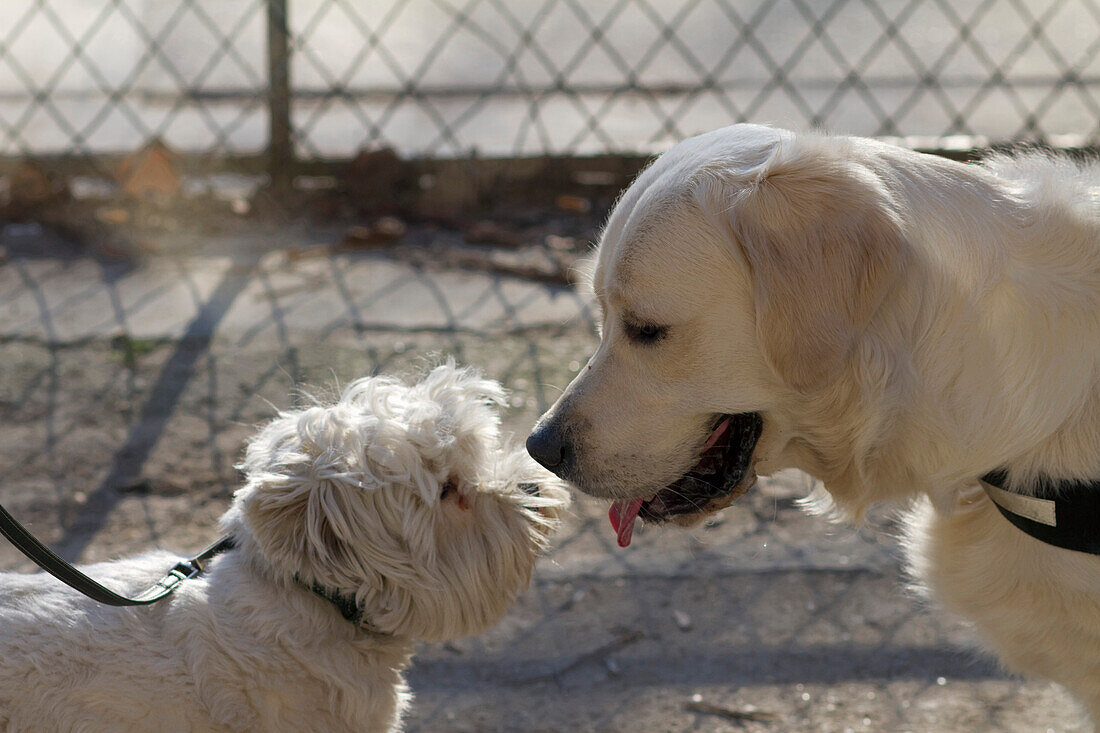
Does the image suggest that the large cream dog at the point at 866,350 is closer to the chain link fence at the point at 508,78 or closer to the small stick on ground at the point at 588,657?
the small stick on ground at the point at 588,657

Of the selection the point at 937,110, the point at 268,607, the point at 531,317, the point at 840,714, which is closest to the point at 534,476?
the point at 268,607

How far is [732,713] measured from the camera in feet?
9.84

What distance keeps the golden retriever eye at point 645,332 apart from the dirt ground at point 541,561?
785mm

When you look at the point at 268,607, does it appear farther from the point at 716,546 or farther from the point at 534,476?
the point at 716,546

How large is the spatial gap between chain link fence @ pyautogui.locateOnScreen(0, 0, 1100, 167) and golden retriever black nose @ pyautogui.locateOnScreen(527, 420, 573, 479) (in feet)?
14.5

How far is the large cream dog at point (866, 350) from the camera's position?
2.21m

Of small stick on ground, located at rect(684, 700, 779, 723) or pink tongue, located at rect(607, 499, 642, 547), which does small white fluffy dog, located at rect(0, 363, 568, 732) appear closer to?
pink tongue, located at rect(607, 499, 642, 547)

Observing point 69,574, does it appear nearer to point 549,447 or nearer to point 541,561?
point 549,447

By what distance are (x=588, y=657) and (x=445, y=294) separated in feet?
9.20

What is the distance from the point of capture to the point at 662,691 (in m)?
3.08

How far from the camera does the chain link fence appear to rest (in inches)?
279

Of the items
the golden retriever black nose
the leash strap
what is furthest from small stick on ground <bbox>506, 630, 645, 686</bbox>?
the leash strap

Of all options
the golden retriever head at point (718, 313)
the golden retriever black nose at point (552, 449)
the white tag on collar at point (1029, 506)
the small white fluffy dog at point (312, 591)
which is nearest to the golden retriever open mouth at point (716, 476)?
the golden retriever head at point (718, 313)

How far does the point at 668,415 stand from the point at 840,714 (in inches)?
48.3
